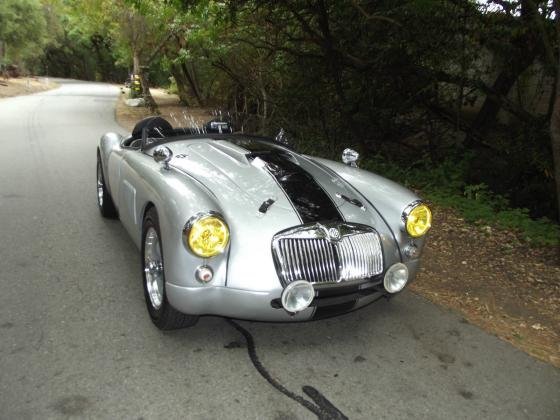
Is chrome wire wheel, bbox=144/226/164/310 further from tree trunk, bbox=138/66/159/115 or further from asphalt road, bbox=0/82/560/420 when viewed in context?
tree trunk, bbox=138/66/159/115

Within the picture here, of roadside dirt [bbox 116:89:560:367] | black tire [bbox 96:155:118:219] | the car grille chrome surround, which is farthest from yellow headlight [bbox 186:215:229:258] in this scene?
black tire [bbox 96:155:118:219]

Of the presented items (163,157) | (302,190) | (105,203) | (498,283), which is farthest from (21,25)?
(498,283)

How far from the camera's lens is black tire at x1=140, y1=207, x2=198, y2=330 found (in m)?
2.95

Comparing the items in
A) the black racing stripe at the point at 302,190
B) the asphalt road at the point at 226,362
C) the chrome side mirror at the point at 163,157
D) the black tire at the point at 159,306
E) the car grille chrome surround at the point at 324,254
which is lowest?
the asphalt road at the point at 226,362

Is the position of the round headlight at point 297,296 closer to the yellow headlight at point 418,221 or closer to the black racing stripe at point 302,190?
the black racing stripe at point 302,190

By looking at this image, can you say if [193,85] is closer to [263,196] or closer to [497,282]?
[497,282]

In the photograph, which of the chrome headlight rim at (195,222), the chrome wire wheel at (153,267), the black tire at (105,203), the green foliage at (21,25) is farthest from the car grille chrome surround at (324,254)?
the green foliage at (21,25)

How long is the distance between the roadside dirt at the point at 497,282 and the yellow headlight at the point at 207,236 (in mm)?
2024

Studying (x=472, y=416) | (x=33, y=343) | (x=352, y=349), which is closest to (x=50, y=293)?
(x=33, y=343)

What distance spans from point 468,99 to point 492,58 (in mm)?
717

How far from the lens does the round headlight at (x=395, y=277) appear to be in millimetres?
3023

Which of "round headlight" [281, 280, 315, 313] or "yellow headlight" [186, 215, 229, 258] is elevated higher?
"yellow headlight" [186, 215, 229, 258]

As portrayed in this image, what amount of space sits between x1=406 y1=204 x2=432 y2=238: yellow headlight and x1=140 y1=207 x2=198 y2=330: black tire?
61.0 inches

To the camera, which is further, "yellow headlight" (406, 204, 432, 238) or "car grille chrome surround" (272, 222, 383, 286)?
"yellow headlight" (406, 204, 432, 238)
